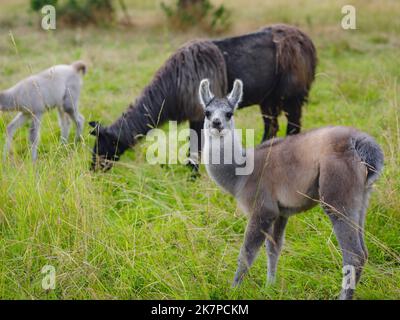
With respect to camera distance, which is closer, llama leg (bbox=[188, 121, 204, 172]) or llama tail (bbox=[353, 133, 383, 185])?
llama tail (bbox=[353, 133, 383, 185])

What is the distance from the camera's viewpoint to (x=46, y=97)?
716 cm

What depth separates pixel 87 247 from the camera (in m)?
4.15

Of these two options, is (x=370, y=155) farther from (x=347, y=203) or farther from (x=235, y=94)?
(x=235, y=94)

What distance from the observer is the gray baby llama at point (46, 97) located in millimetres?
7000

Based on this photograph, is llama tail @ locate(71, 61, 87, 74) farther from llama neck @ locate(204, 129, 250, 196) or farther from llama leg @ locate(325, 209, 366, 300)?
llama leg @ locate(325, 209, 366, 300)

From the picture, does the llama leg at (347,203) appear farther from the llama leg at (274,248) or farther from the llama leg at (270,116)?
the llama leg at (270,116)

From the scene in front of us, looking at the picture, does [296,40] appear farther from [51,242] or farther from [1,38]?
[1,38]

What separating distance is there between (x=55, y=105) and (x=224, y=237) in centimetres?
355

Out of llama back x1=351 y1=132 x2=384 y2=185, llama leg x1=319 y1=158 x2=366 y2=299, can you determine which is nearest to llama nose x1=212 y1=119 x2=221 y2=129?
llama leg x1=319 y1=158 x2=366 y2=299

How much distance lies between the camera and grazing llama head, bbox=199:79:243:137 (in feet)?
13.4

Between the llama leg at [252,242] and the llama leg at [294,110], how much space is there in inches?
145

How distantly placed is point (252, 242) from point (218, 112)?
3.27 feet

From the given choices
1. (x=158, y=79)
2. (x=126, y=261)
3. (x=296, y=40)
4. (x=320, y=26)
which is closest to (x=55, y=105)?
(x=158, y=79)

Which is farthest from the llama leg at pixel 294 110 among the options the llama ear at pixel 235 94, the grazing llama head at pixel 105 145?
the llama ear at pixel 235 94
